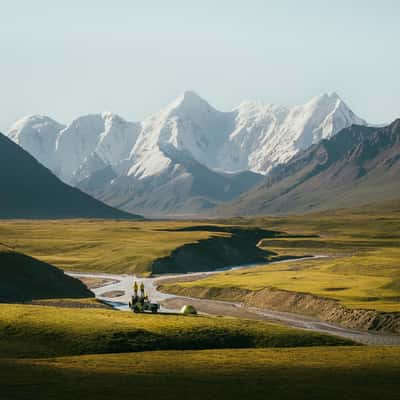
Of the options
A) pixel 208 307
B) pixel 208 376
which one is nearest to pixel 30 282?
pixel 208 307

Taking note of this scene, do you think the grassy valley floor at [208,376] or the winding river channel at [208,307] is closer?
the grassy valley floor at [208,376]

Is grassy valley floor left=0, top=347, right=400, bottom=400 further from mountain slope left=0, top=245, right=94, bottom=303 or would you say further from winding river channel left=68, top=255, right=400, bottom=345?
mountain slope left=0, top=245, right=94, bottom=303

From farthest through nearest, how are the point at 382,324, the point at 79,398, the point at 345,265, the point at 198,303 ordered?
the point at 345,265 → the point at 198,303 → the point at 382,324 → the point at 79,398

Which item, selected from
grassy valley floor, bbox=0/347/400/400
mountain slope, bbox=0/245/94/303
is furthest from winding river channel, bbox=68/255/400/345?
grassy valley floor, bbox=0/347/400/400

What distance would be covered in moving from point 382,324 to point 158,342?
3760 centimetres

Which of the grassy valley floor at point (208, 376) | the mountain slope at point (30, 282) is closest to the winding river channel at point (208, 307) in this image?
the mountain slope at point (30, 282)

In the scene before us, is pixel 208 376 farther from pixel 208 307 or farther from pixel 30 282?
pixel 30 282

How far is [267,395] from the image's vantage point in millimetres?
60125

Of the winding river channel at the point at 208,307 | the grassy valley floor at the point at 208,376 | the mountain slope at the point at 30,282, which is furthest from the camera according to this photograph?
the mountain slope at the point at 30,282

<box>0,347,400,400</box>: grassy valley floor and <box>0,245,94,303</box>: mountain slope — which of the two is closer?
<box>0,347,400,400</box>: grassy valley floor

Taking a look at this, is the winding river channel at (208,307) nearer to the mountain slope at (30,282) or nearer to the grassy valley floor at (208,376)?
the mountain slope at (30,282)

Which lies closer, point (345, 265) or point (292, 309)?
point (292, 309)

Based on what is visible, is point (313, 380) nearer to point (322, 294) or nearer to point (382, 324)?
point (382, 324)

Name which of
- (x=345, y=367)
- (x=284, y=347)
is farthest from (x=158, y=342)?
(x=345, y=367)
